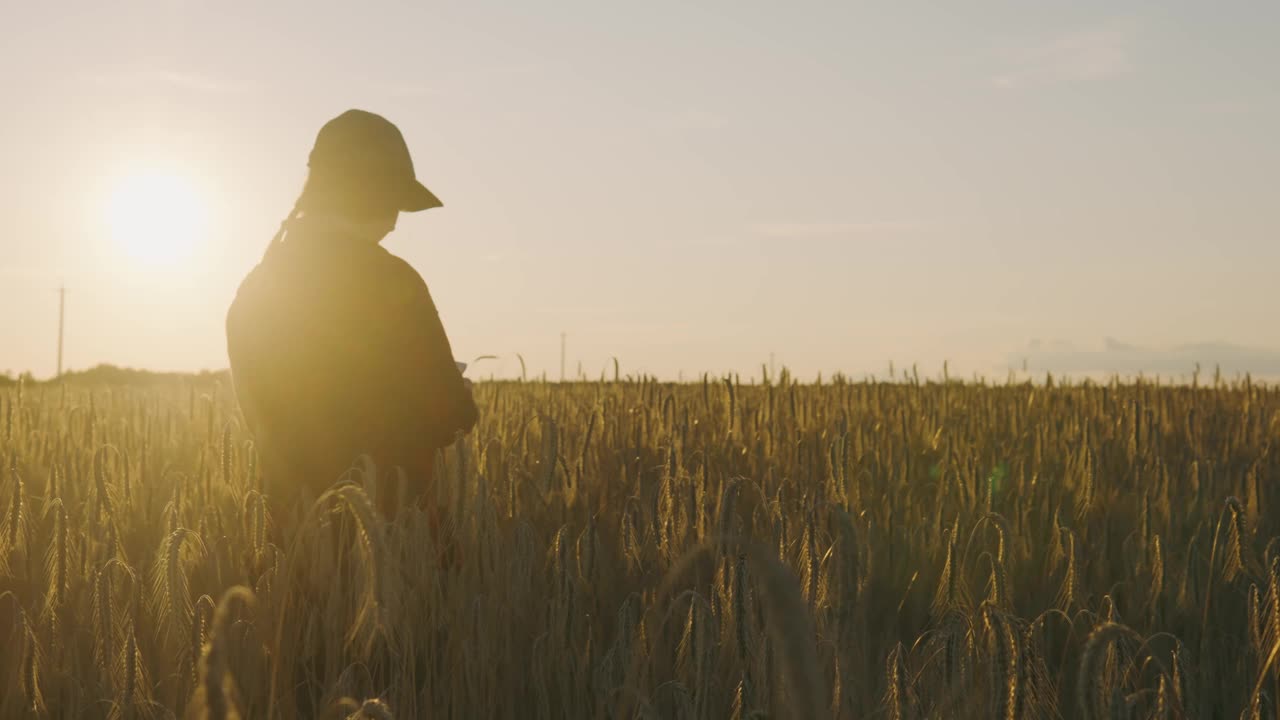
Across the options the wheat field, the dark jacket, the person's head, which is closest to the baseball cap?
the person's head

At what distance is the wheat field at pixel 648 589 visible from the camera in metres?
1.58

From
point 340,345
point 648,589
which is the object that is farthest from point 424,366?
point 648,589

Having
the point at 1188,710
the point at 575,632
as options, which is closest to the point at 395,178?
the point at 575,632

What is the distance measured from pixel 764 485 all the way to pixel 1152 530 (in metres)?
1.37

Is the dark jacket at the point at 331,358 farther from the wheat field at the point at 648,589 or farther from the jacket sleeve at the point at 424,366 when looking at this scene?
the wheat field at the point at 648,589

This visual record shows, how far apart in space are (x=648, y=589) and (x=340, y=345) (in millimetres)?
1303

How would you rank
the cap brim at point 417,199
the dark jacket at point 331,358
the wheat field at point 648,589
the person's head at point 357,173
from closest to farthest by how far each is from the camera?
1. the wheat field at point 648,589
2. the dark jacket at point 331,358
3. the person's head at point 357,173
4. the cap brim at point 417,199

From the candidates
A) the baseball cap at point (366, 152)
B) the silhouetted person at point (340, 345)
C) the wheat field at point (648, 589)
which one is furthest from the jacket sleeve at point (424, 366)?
the baseball cap at point (366, 152)

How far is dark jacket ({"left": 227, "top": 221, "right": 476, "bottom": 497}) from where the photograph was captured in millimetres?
3279

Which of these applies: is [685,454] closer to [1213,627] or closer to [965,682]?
[1213,627]

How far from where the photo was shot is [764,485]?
391 cm

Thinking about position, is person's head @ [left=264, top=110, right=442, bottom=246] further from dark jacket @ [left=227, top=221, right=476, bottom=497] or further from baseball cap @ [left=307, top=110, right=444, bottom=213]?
dark jacket @ [left=227, top=221, right=476, bottom=497]

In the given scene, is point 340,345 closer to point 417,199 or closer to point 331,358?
point 331,358

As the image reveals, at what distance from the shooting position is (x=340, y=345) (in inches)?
130
